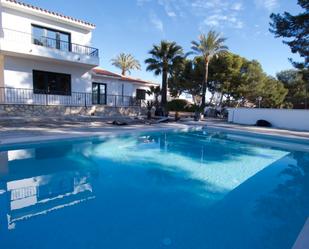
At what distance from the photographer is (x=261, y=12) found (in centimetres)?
1627

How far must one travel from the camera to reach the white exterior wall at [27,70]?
1504cm

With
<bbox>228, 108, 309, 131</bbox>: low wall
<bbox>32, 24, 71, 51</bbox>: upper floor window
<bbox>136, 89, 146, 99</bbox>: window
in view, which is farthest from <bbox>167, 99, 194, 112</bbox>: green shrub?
<bbox>32, 24, 71, 51</bbox>: upper floor window

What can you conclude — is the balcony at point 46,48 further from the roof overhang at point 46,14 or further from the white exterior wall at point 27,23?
the roof overhang at point 46,14

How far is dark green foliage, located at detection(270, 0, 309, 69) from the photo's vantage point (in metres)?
12.2

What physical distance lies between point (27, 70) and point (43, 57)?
1540 millimetres

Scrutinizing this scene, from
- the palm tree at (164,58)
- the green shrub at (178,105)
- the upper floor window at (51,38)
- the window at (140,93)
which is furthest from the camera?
the green shrub at (178,105)

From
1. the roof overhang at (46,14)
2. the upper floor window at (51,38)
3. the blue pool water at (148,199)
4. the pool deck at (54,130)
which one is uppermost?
the roof overhang at (46,14)

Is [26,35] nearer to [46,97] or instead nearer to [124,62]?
[46,97]

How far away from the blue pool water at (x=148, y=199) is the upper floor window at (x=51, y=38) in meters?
9.83

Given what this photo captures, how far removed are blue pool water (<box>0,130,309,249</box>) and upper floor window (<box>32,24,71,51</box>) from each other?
9830 mm

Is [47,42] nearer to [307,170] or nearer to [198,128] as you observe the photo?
[198,128]

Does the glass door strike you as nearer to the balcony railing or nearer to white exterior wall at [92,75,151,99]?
white exterior wall at [92,75,151,99]

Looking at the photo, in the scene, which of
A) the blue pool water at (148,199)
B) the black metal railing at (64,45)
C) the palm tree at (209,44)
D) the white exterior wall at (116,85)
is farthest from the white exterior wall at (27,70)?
the palm tree at (209,44)

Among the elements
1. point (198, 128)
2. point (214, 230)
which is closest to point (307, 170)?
point (214, 230)
